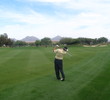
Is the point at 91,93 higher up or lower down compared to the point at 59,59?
lower down

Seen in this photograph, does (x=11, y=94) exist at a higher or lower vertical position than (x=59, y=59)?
lower

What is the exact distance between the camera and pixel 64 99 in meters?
8.47

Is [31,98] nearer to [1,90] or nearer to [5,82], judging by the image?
[1,90]

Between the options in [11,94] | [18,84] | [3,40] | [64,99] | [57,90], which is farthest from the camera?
[3,40]

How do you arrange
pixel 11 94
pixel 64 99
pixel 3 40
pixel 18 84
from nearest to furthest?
1. pixel 64 99
2. pixel 11 94
3. pixel 18 84
4. pixel 3 40

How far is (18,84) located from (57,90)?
7.67 feet

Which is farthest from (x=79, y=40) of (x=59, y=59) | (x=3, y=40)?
(x=59, y=59)

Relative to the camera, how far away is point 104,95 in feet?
29.3

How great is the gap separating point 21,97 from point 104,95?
10.6 ft

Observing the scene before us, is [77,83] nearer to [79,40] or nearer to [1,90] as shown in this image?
[1,90]

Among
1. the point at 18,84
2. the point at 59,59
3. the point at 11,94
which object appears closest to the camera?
the point at 11,94

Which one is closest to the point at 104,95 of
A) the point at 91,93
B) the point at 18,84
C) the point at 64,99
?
the point at 91,93

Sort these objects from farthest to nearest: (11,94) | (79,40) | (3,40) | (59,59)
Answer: (79,40) < (3,40) < (59,59) < (11,94)

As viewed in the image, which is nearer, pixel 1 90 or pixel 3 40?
pixel 1 90
